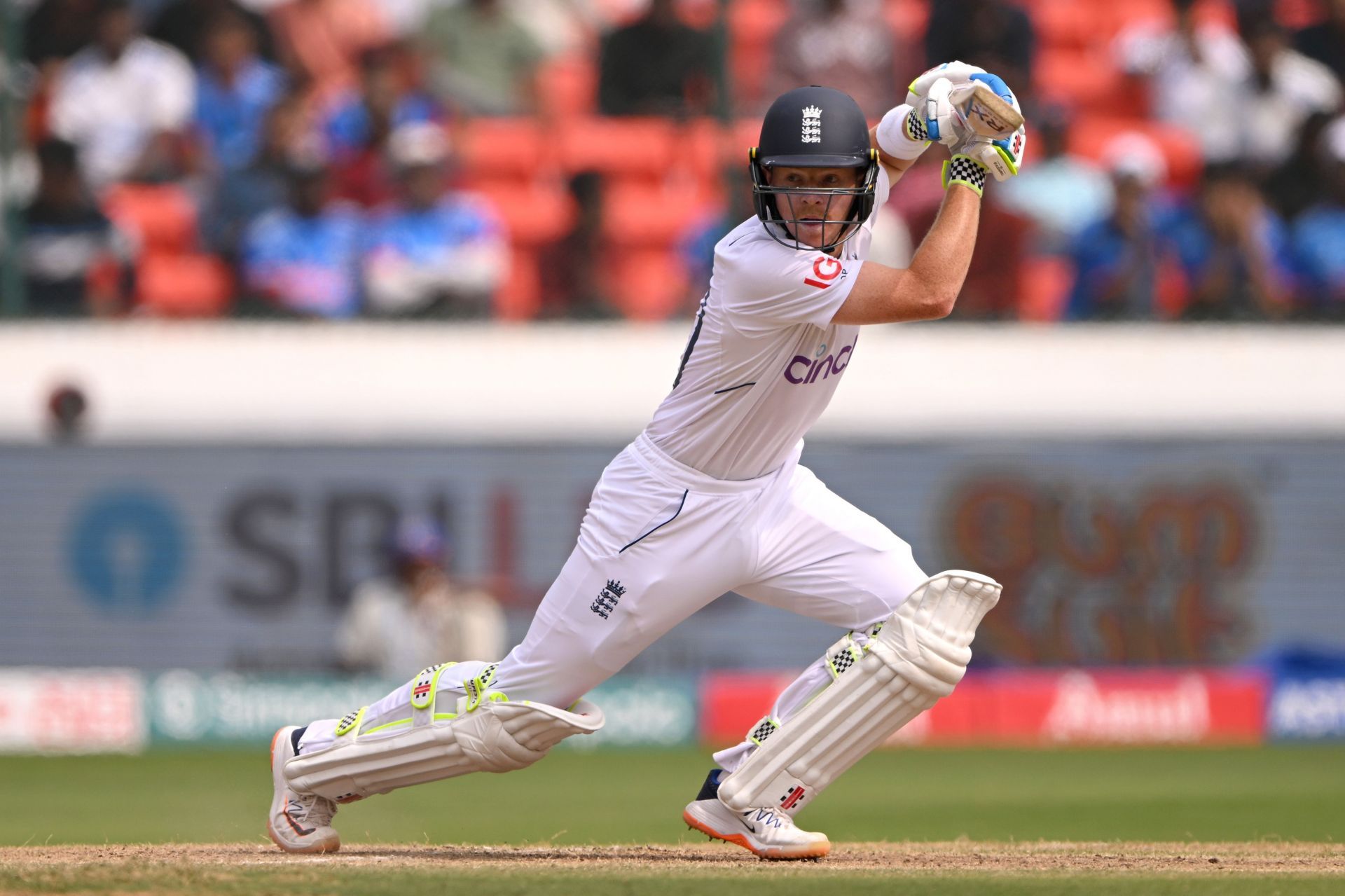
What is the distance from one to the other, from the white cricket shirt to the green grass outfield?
1.08m

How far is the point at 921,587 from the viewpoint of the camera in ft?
16.5

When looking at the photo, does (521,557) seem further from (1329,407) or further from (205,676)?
(1329,407)

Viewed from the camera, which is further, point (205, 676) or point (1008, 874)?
point (205, 676)

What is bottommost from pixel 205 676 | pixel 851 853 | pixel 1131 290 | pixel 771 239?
pixel 205 676

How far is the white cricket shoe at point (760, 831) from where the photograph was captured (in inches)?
205

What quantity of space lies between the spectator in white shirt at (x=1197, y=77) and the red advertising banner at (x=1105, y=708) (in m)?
3.26

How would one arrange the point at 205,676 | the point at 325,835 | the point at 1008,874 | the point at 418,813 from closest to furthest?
the point at 1008,874 < the point at 325,835 < the point at 418,813 < the point at 205,676

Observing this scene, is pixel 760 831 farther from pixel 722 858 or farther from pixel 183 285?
pixel 183 285

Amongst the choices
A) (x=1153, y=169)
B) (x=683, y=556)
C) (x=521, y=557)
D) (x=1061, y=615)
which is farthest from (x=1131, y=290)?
(x=683, y=556)

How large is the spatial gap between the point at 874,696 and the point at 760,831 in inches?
19.9

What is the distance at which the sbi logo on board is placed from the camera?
37.0 ft

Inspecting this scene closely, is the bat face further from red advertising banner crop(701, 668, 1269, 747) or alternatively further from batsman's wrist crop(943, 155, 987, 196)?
red advertising banner crop(701, 668, 1269, 747)

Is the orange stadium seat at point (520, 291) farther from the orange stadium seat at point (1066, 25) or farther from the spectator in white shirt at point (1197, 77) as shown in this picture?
the spectator in white shirt at point (1197, 77)

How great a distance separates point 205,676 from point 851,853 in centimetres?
639
